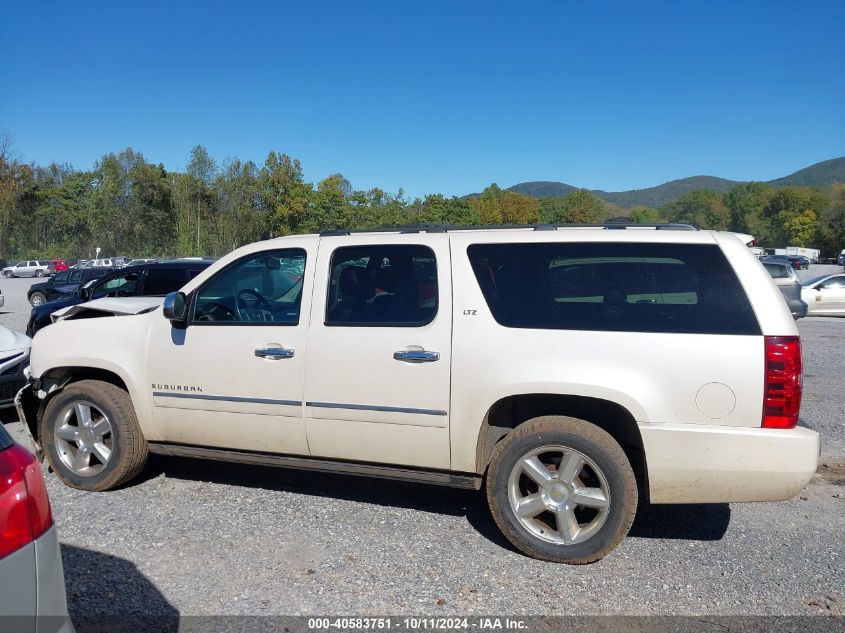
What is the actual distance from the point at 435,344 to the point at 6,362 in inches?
200

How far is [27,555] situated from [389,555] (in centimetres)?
232

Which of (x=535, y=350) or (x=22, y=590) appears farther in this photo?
(x=535, y=350)

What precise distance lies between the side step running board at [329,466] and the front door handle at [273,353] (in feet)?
2.25

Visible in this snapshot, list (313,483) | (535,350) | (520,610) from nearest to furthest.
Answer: (520,610), (535,350), (313,483)

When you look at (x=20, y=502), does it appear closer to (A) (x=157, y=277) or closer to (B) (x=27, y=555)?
(B) (x=27, y=555)

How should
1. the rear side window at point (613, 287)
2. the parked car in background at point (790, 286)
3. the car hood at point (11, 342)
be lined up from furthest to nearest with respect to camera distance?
the parked car in background at point (790, 286) → the car hood at point (11, 342) → the rear side window at point (613, 287)

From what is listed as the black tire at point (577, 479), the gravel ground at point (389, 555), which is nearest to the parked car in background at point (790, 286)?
the gravel ground at point (389, 555)

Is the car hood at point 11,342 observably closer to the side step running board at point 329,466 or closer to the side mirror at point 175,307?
the side step running board at point 329,466

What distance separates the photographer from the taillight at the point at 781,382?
3.53 meters

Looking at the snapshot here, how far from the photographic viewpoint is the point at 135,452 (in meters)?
4.83

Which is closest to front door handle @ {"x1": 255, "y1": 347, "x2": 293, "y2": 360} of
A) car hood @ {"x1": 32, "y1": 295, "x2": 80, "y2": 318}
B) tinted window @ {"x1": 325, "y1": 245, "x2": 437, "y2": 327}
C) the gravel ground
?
tinted window @ {"x1": 325, "y1": 245, "x2": 437, "y2": 327}

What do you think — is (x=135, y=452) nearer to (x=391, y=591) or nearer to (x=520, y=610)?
(x=391, y=591)

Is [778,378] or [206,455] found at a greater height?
[778,378]

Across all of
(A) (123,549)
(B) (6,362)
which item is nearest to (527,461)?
(A) (123,549)
